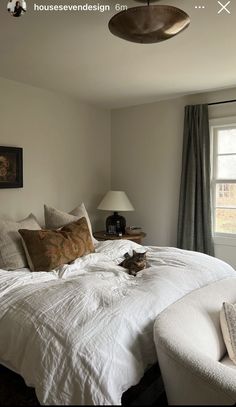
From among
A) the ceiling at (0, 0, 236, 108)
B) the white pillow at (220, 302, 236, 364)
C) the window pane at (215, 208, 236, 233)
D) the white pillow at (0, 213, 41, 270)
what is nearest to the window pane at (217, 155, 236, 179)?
the window pane at (215, 208, 236, 233)

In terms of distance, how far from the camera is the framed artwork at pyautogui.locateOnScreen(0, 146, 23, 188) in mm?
3178

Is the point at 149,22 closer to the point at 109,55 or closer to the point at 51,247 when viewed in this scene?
the point at 109,55

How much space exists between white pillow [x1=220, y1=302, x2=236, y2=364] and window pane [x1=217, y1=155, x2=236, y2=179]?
2181 millimetres

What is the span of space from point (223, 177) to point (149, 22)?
229 centimetres

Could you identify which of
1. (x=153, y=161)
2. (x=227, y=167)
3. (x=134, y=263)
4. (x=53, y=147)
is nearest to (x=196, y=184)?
(x=227, y=167)

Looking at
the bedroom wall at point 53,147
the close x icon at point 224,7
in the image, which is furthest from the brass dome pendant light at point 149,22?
the bedroom wall at point 53,147

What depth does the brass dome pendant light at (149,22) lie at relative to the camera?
172cm

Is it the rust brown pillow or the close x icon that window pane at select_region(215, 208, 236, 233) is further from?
the close x icon

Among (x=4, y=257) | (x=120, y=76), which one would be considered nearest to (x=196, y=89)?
(x=120, y=76)

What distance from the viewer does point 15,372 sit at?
1.65 m

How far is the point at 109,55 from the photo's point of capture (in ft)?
8.22

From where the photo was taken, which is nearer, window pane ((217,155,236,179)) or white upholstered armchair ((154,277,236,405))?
white upholstered armchair ((154,277,236,405))

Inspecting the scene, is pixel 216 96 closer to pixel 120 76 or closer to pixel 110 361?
pixel 120 76

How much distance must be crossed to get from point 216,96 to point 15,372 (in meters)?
3.33
